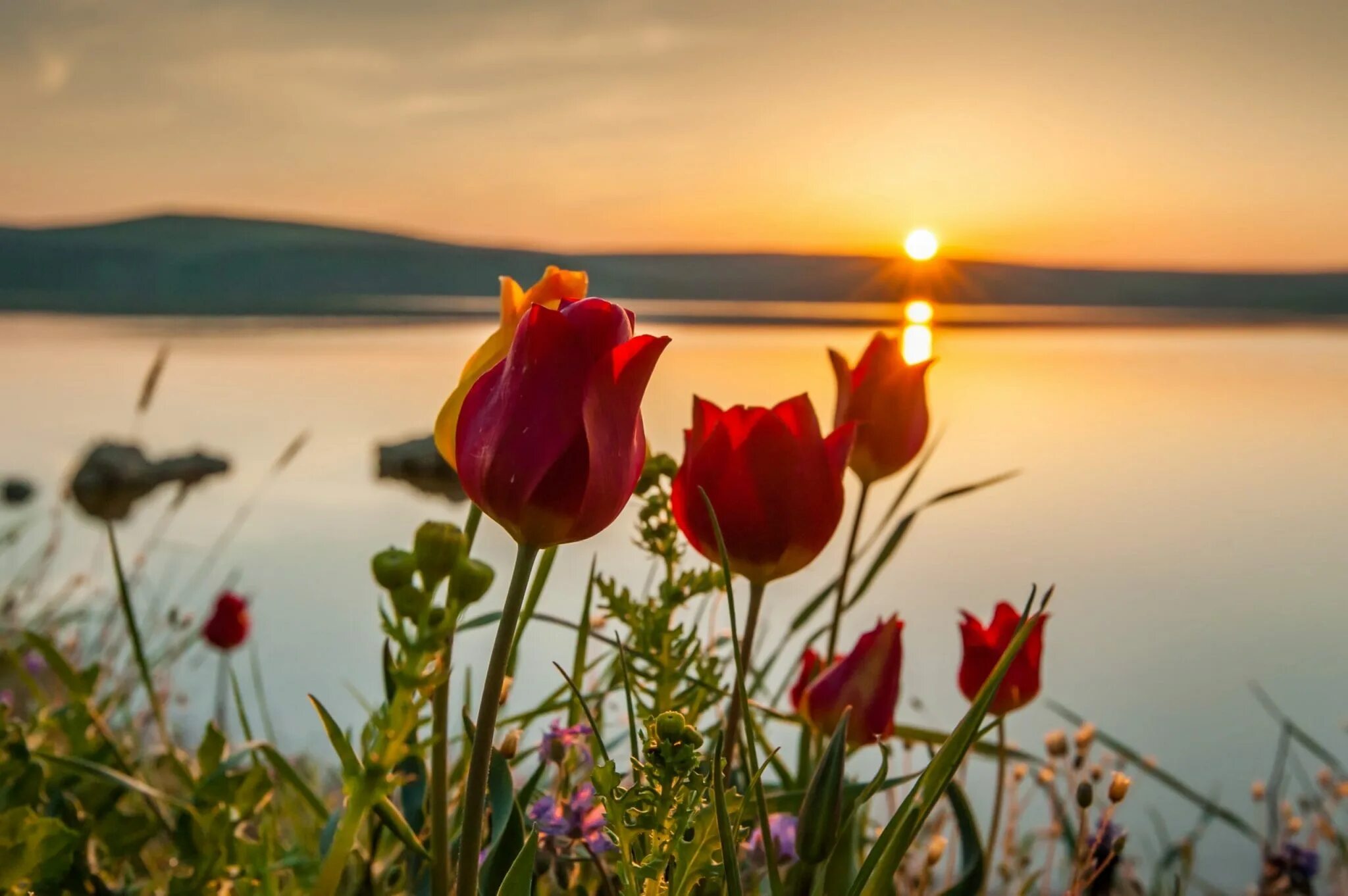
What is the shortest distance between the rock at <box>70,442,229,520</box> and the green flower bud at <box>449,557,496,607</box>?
5040mm

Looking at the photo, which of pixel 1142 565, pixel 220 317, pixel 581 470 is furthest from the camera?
pixel 220 317

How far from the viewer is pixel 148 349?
13805 millimetres

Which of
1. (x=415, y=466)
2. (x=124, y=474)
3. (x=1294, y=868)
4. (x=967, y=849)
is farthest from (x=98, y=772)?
(x=415, y=466)

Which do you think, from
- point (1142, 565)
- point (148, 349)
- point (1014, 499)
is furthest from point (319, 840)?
point (148, 349)

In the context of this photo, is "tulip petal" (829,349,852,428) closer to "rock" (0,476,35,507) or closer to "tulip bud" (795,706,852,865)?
"tulip bud" (795,706,852,865)

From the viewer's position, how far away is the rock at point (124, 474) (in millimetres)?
5242

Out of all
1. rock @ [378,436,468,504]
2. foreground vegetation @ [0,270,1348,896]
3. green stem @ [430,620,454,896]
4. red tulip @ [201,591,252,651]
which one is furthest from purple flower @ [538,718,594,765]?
rock @ [378,436,468,504]

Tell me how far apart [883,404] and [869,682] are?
27 cm

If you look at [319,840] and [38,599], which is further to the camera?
[38,599]

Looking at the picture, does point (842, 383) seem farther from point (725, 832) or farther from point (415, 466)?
point (415, 466)

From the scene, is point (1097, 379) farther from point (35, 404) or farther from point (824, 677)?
point (824, 677)

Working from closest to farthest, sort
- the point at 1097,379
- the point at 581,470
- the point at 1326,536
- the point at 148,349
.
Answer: the point at 581,470 → the point at 1326,536 → the point at 1097,379 → the point at 148,349

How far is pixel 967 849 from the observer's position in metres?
0.67

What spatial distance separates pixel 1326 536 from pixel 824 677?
177 inches
